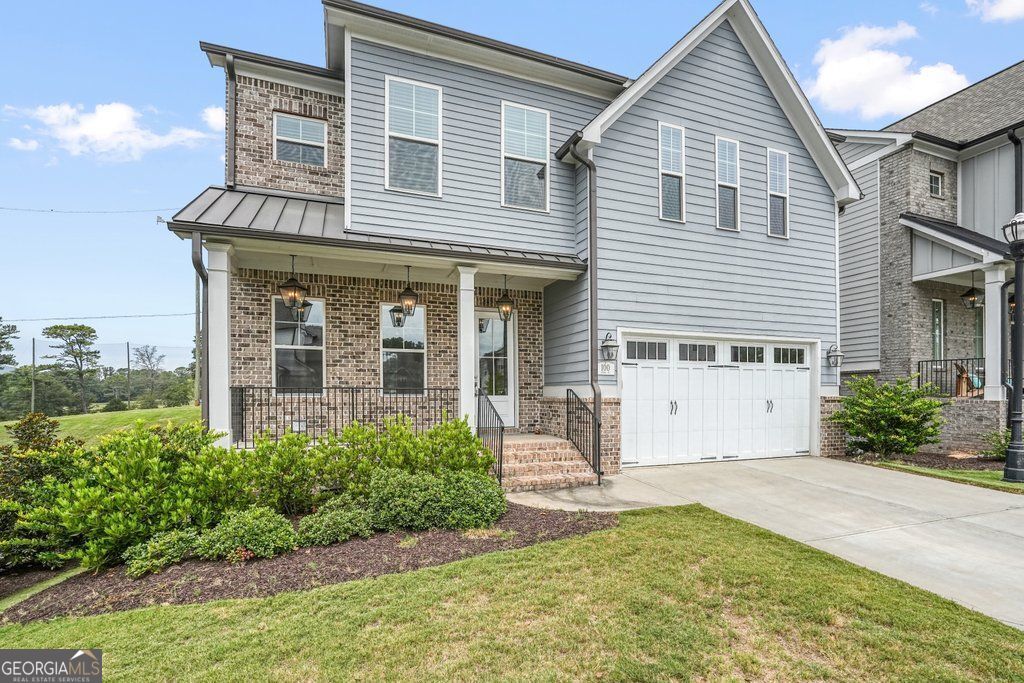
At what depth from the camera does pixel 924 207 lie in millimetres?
12539

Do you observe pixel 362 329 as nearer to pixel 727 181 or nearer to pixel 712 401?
pixel 712 401

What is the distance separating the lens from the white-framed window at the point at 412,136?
8.05 m

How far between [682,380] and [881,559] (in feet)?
15.9

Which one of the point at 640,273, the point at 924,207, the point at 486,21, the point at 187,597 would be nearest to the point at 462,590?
the point at 187,597

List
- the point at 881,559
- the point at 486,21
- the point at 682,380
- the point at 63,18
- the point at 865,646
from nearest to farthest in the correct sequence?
the point at 865,646 < the point at 881,559 < the point at 682,380 < the point at 63,18 < the point at 486,21

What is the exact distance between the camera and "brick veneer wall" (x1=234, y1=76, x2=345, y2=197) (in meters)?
8.45

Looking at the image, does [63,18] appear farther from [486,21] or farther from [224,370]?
[224,370]

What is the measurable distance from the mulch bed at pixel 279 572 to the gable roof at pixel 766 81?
21.5ft

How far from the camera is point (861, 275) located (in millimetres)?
13219

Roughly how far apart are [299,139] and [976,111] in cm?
1760

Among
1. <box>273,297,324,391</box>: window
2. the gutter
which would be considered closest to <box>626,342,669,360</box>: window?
<box>273,297,324,391</box>: window

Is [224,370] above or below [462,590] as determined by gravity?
above

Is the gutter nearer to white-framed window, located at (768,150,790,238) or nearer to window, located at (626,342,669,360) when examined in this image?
window, located at (626,342,669,360)

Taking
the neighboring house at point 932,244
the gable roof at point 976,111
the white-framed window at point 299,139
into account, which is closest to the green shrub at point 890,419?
the neighboring house at point 932,244
